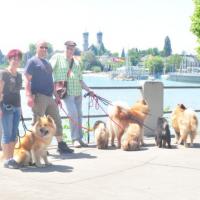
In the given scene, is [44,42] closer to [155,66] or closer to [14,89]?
[14,89]

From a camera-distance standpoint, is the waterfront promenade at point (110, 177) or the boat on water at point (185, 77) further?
the boat on water at point (185, 77)

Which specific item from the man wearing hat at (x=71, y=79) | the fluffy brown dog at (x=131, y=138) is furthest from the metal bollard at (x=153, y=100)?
the man wearing hat at (x=71, y=79)

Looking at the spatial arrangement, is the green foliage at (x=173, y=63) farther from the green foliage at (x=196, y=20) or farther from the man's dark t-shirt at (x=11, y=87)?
the man's dark t-shirt at (x=11, y=87)

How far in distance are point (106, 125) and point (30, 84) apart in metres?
2.25

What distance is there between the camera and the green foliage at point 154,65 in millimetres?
112062

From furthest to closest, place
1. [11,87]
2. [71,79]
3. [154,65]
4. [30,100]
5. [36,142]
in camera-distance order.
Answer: [154,65] → [71,79] → [30,100] → [36,142] → [11,87]

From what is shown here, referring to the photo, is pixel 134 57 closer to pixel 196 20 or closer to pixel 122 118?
pixel 196 20

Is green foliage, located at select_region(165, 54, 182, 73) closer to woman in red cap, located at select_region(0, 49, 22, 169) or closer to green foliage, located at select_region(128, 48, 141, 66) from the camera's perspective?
green foliage, located at select_region(128, 48, 141, 66)

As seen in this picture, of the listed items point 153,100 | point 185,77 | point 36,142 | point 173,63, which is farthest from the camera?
point 173,63

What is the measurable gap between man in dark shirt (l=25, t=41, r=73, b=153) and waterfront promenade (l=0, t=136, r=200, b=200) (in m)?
0.94

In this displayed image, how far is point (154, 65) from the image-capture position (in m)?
119

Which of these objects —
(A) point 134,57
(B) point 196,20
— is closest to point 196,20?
(B) point 196,20

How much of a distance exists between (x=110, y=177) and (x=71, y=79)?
3035 millimetres

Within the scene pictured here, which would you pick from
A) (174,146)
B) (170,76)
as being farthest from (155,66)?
(174,146)
